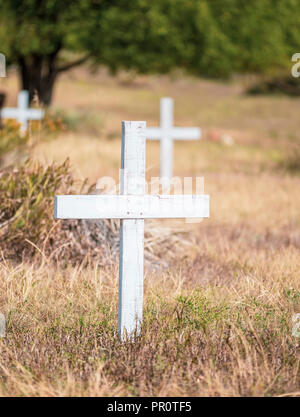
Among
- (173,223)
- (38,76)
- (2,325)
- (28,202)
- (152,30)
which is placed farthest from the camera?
(38,76)

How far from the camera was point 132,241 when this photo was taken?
11.2 feet

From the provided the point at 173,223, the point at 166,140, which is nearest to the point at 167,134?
the point at 166,140

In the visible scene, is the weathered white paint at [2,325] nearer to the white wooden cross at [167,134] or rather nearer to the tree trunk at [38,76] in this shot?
the white wooden cross at [167,134]

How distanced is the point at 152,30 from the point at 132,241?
1275cm

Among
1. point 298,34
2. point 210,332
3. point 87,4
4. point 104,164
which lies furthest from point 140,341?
point 298,34

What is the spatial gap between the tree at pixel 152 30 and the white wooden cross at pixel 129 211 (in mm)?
12336

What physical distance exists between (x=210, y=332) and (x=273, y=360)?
39 cm

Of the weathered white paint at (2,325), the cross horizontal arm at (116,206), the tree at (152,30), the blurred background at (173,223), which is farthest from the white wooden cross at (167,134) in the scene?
the weathered white paint at (2,325)

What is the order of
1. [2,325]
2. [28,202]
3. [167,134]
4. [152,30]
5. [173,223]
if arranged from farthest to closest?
[152,30]
[167,134]
[173,223]
[28,202]
[2,325]

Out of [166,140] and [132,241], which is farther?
[166,140]

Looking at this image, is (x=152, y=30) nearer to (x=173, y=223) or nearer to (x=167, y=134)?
(x=167, y=134)

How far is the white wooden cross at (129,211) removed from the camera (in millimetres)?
3361

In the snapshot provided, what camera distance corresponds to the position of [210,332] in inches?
131
